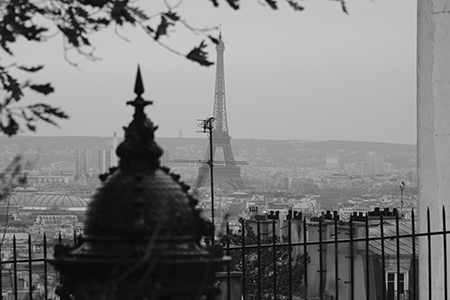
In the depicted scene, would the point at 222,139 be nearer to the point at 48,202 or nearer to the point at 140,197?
the point at 48,202

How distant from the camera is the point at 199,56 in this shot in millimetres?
2998

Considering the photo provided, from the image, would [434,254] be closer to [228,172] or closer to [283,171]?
[283,171]

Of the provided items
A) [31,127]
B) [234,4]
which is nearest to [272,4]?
[234,4]

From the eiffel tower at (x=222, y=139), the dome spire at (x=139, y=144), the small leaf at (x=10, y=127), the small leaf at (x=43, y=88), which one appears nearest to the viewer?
the dome spire at (x=139, y=144)

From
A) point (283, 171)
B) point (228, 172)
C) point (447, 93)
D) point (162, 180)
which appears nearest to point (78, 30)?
point (162, 180)

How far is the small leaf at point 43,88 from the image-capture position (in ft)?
10.2

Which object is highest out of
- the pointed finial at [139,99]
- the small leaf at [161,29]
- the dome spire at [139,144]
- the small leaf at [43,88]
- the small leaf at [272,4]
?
the small leaf at [272,4]

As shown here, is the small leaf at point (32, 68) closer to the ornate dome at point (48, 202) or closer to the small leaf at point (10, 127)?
the small leaf at point (10, 127)

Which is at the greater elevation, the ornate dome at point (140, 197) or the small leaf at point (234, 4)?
the small leaf at point (234, 4)

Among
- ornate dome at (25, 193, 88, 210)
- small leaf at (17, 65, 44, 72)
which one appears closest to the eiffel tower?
ornate dome at (25, 193, 88, 210)

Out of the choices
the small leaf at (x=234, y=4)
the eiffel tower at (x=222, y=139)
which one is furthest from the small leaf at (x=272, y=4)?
the eiffel tower at (x=222, y=139)

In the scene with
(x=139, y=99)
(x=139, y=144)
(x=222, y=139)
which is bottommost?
(x=139, y=144)

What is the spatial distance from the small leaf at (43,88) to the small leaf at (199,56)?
18.1 inches

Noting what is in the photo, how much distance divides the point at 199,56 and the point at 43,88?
0.50 meters
